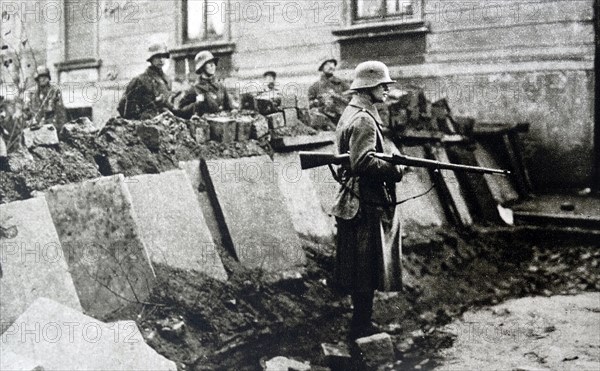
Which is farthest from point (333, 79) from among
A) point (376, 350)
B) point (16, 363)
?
point (16, 363)

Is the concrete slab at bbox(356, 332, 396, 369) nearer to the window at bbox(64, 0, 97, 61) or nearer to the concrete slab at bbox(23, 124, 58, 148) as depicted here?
the concrete slab at bbox(23, 124, 58, 148)

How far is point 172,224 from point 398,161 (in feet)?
5.78

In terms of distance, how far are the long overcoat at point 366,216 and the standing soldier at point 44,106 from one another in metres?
2.86

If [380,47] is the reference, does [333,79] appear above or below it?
below

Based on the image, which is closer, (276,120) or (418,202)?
(418,202)

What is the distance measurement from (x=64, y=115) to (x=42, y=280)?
195 cm

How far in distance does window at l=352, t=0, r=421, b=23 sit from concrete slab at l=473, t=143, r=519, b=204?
3.73 feet

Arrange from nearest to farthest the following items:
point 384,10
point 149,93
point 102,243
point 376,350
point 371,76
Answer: point 371,76 → point 376,350 → point 102,243 → point 384,10 → point 149,93

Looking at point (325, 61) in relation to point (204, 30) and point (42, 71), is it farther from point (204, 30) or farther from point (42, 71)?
point (42, 71)

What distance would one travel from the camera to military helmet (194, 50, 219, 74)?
521 cm

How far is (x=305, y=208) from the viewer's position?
462 centimetres

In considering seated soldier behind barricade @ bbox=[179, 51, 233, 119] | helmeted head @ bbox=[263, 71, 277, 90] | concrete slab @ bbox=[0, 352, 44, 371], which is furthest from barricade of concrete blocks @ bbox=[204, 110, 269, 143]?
concrete slab @ bbox=[0, 352, 44, 371]

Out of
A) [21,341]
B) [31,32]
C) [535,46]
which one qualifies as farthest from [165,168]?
[535,46]

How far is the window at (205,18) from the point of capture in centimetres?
493
